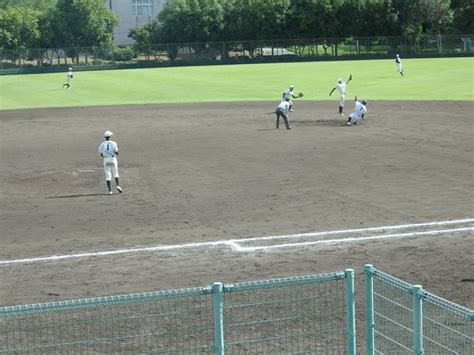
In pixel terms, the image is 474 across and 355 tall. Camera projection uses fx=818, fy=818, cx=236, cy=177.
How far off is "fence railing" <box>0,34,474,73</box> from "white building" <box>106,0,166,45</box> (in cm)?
3353

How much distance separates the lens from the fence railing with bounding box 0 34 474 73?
3797 inches

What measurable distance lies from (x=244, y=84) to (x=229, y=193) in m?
40.9

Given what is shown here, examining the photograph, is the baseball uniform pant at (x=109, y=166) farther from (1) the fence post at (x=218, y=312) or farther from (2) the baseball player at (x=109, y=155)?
(1) the fence post at (x=218, y=312)

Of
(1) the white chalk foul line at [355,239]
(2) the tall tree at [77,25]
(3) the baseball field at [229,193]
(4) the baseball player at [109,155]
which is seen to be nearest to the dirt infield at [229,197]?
(3) the baseball field at [229,193]

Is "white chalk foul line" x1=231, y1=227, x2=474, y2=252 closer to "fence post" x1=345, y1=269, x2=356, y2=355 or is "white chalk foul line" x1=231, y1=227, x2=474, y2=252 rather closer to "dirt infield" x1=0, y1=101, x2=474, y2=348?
"dirt infield" x1=0, y1=101, x2=474, y2=348

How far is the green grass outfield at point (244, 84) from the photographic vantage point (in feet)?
179

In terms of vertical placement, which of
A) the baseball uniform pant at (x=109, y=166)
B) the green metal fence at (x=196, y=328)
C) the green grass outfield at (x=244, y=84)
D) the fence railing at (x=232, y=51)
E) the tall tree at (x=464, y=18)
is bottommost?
the green metal fence at (x=196, y=328)

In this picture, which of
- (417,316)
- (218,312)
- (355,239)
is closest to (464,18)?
(355,239)

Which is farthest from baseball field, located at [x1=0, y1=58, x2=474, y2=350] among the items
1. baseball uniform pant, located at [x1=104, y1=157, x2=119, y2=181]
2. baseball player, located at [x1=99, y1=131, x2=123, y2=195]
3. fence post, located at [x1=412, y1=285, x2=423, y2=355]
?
fence post, located at [x1=412, y1=285, x2=423, y2=355]

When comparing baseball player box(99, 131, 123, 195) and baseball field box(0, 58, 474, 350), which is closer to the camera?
baseball field box(0, 58, 474, 350)

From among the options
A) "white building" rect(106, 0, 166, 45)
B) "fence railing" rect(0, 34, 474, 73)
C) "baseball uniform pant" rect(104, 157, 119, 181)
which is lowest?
"baseball uniform pant" rect(104, 157, 119, 181)

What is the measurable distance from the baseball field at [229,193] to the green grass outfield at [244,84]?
6.61 ft

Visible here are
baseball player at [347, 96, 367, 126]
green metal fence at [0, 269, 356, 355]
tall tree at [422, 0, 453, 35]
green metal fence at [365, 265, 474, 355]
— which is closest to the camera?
green metal fence at [365, 265, 474, 355]

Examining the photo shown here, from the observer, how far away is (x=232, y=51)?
106 m
